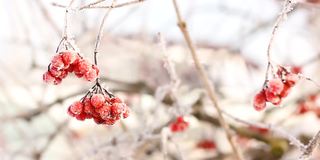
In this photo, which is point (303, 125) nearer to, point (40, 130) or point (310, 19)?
point (310, 19)

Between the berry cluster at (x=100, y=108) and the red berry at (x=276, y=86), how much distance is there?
0.43 meters

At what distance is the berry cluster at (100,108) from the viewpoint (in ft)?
5.08

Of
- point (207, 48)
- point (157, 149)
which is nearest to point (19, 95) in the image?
point (207, 48)

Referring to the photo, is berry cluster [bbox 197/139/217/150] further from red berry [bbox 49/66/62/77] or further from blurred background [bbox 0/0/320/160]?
red berry [bbox 49/66/62/77]

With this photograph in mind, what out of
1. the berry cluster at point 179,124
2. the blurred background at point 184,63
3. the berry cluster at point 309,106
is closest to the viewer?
the berry cluster at point 179,124

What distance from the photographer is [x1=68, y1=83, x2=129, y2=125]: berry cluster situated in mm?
1548

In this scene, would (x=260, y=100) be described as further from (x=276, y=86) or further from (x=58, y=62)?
(x=58, y=62)

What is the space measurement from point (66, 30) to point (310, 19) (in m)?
3.78

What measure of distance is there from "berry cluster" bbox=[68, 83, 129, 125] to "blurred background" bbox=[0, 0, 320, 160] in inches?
62.2

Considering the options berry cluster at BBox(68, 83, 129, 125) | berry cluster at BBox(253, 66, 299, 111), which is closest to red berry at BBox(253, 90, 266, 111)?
berry cluster at BBox(253, 66, 299, 111)

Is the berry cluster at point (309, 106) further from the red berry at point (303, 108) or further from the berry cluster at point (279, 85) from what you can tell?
the berry cluster at point (279, 85)

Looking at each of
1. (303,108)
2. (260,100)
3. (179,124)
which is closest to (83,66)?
(260,100)

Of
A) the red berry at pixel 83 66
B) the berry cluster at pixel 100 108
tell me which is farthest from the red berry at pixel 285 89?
the red berry at pixel 83 66

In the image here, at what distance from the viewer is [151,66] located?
4.43 metres
